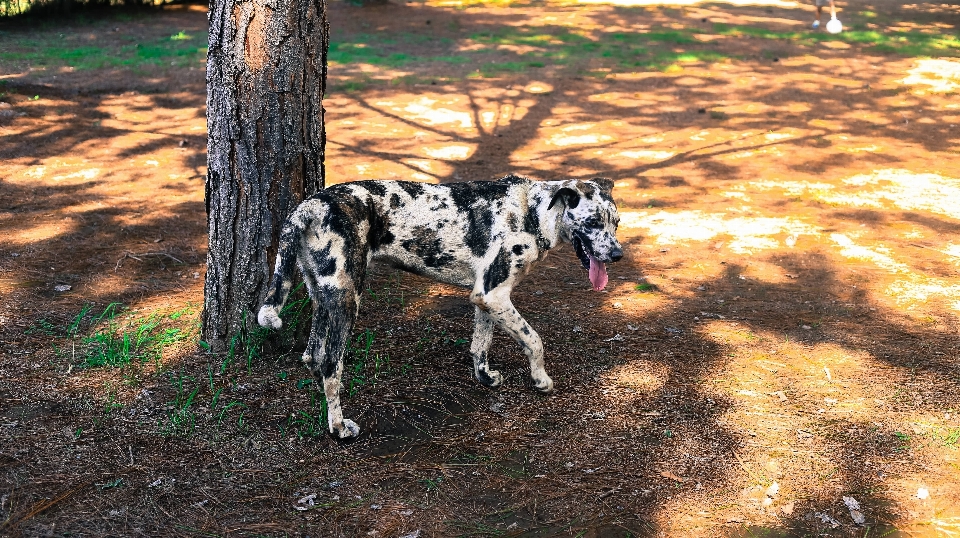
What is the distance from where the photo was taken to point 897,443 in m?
4.86

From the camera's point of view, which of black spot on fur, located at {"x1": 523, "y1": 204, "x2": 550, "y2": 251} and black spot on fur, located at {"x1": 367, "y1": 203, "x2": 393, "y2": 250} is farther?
black spot on fur, located at {"x1": 523, "y1": 204, "x2": 550, "y2": 251}

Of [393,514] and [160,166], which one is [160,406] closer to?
[393,514]

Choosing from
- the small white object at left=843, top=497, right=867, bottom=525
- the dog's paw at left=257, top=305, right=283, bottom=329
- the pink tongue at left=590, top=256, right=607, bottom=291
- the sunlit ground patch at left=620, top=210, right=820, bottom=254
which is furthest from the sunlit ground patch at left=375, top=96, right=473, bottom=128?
the small white object at left=843, top=497, right=867, bottom=525

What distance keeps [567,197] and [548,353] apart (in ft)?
4.98

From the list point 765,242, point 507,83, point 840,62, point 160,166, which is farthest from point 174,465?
point 840,62

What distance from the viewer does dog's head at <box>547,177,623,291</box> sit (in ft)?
15.7

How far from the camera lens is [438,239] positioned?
16.2 feet

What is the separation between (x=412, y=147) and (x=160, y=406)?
23.8 ft

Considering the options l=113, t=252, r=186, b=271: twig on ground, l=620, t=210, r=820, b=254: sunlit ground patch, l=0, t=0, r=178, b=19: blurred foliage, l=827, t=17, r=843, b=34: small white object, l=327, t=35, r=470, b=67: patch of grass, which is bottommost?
l=620, t=210, r=820, b=254: sunlit ground patch

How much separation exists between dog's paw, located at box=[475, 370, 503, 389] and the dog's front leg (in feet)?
0.85

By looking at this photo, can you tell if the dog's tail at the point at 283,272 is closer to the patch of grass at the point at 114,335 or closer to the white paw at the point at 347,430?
the white paw at the point at 347,430

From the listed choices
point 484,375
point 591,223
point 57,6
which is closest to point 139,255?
point 484,375

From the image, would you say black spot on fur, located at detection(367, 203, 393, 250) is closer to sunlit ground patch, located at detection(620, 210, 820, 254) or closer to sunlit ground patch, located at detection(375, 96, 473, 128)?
sunlit ground patch, located at detection(620, 210, 820, 254)

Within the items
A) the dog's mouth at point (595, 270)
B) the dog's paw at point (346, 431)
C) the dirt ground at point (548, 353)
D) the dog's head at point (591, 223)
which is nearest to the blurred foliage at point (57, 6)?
the dirt ground at point (548, 353)
